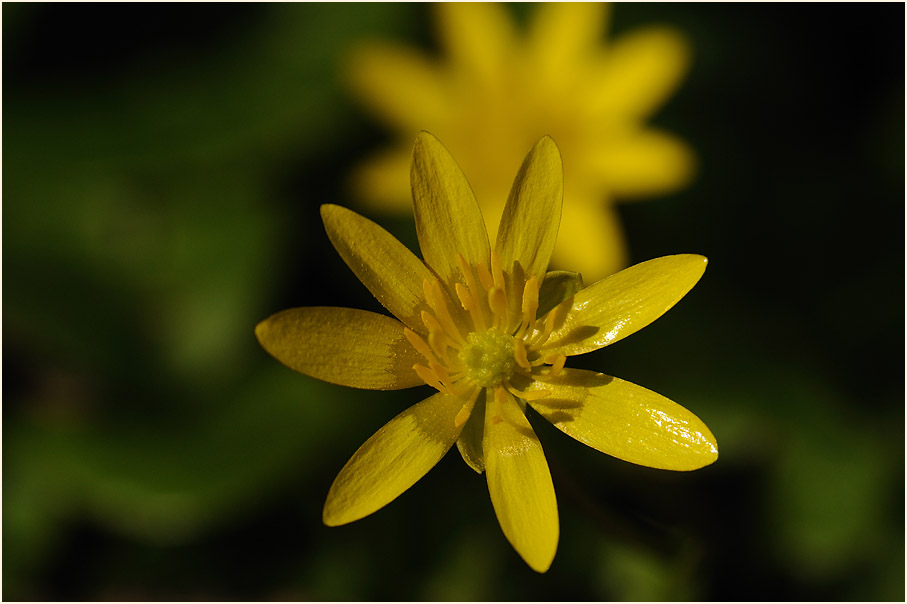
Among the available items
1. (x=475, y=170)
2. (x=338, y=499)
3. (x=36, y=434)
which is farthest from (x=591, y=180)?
(x=36, y=434)

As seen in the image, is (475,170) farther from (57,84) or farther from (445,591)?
(57,84)

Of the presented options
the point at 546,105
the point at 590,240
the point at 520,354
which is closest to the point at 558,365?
the point at 520,354

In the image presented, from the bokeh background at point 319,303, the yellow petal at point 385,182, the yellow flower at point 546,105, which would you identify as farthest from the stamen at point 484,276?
the yellow petal at point 385,182

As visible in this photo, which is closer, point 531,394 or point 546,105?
point 531,394

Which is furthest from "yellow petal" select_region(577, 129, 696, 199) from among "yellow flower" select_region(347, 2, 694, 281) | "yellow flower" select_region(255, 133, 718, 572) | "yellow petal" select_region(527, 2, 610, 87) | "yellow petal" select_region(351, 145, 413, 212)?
"yellow flower" select_region(255, 133, 718, 572)

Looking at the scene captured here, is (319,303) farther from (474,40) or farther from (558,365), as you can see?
(558,365)

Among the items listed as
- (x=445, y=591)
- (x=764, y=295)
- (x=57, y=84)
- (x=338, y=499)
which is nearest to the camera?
(x=338, y=499)

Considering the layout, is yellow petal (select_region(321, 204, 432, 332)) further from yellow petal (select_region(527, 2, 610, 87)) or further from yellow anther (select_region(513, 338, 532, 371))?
yellow petal (select_region(527, 2, 610, 87))
